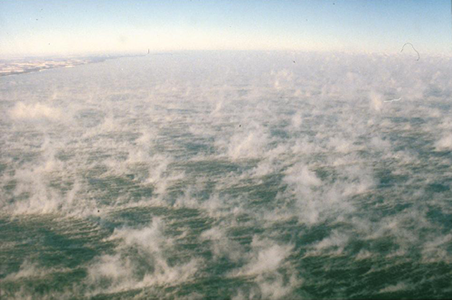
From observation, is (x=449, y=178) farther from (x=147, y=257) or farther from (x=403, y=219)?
(x=147, y=257)

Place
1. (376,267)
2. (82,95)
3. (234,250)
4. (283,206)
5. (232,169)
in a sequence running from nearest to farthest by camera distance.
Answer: (376,267) < (234,250) < (283,206) < (232,169) < (82,95)

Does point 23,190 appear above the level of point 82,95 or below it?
below

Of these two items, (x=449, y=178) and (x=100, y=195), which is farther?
(x=449, y=178)

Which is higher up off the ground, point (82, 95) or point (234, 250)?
point (82, 95)

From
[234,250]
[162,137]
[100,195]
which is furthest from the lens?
[162,137]

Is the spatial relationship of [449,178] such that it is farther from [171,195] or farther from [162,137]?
[162,137]

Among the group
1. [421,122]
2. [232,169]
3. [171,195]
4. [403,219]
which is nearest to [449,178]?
[403,219]

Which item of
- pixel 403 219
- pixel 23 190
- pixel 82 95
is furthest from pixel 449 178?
pixel 82 95

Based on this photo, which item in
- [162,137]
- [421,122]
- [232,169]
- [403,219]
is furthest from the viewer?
[421,122]

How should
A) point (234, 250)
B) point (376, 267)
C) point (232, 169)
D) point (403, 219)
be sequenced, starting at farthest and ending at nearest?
point (232, 169) < point (403, 219) < point (234, 250) < point (376, 267)
